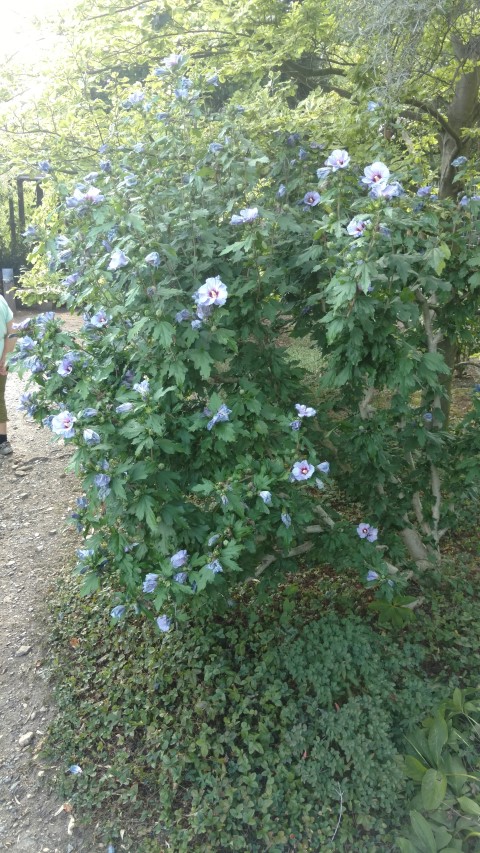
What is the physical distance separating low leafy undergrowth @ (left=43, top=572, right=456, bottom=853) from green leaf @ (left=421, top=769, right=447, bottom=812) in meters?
0.11

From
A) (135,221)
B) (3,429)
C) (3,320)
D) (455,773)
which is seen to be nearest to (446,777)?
(455,773)

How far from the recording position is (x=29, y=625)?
11.9 feet

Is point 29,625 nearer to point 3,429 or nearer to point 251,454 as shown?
point 251,454

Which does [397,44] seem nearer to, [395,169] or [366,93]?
[366,93]

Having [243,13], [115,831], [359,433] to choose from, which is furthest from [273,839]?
[243,13]

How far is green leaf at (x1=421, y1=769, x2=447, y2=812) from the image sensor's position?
2.33 meters

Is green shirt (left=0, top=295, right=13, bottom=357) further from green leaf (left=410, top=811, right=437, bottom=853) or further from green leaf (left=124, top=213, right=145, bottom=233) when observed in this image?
green leaf (left=410, top=811, right=437, bottom=853)

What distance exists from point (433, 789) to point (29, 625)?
232 centimetres

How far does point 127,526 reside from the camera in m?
2.21

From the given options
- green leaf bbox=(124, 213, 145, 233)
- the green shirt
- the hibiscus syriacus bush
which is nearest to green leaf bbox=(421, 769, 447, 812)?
the hibiscus syriacus bush

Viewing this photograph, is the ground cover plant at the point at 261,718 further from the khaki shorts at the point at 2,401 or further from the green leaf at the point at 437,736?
the khaki shorts at the point at 2,401

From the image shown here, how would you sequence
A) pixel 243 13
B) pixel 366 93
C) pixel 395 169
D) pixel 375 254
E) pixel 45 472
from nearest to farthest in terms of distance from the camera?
pixel 375 254 → pixel 395 169 → pixel 366 93 → pixel 243 13 → pixel 45 472

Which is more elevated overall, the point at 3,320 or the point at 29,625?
the point at 3,320

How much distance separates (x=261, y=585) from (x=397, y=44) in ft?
9.26
